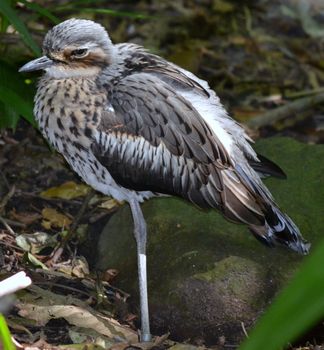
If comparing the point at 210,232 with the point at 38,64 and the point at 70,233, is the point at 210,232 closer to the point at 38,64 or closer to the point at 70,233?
the point at 70,233

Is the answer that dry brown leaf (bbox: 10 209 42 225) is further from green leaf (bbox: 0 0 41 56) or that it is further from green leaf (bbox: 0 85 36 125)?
green leaf (bbox: 0 0 41 56)

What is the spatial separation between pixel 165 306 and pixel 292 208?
43.4 inches

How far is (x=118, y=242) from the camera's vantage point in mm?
4648

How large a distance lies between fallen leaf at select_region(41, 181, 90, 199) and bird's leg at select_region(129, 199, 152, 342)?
4.11 ft

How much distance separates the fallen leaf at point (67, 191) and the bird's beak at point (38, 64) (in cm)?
148

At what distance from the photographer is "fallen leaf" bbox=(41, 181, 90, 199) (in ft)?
17.5

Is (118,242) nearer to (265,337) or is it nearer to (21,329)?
(21,329)

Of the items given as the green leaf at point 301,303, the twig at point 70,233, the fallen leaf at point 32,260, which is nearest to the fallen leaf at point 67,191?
the twig at point 70,233

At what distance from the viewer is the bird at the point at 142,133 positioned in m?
3.92

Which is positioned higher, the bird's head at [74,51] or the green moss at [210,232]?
the bird's head at [74,51]

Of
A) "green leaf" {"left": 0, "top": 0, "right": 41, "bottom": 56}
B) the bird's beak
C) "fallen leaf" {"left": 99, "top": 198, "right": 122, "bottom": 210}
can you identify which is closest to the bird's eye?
the bird's beak

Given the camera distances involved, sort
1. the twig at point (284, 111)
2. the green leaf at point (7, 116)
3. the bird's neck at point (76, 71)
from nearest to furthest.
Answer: the bird's neck at point (76, 71) < the green leaf at point (7, 116) < the twig at point (284, 111)

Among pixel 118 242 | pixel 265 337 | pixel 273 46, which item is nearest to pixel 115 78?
pixel 118 242

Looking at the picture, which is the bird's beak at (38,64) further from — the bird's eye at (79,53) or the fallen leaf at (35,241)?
the fallen leaf at (35,241)
